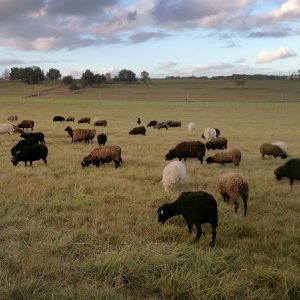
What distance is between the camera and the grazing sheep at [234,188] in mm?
10133

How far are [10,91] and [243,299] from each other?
134961mm

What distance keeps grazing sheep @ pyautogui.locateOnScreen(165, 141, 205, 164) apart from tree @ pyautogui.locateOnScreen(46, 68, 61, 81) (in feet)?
521

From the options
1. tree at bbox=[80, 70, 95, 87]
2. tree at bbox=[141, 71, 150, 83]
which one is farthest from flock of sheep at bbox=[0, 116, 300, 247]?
tree at bbox=[141, 71, 150, 83]

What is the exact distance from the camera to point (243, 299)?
18.1ft

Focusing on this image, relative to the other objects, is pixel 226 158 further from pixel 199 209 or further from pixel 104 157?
pixel 199 209

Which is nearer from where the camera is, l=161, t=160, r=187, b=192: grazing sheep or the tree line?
l=161, t=160, r=187, b=192: grazing sheep

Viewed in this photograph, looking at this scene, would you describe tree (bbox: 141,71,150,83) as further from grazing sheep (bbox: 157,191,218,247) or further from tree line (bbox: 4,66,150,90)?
grazing sheep (bbox: 157,191,218,247)

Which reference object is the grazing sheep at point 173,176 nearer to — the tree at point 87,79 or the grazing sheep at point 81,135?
the grazing sheep at point 81,135

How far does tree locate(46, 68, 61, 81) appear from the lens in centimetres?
17112

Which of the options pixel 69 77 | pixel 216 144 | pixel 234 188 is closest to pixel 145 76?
pixel 69 77

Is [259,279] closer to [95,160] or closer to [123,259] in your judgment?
[123,259]

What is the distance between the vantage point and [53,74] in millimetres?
172500

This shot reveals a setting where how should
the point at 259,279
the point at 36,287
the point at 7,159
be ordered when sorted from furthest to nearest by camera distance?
the point at 7,159 → the point at 259,279 → the point at 36,287

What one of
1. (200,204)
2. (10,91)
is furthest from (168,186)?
(10,91)
